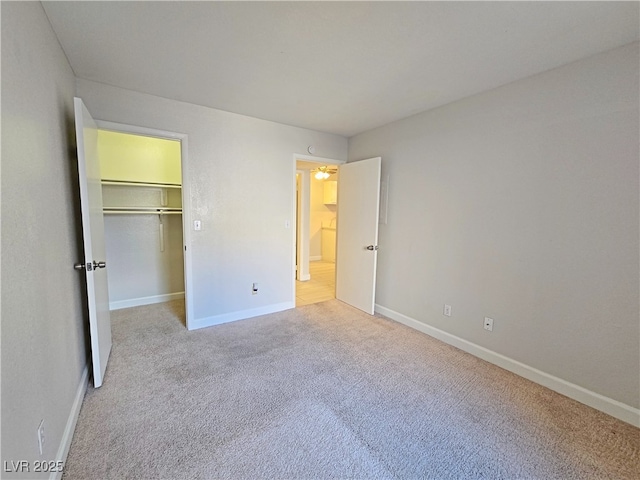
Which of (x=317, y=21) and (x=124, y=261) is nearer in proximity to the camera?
(x=317, y=21)

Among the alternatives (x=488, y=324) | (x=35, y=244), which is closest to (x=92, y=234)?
(x=35, y=244)

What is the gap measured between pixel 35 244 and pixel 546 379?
3.42 metres

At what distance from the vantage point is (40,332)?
4.14ft

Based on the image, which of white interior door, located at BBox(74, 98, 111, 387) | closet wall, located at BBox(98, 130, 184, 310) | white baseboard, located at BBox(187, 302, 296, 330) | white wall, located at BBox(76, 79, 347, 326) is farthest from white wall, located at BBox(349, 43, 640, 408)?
closet wall, located at BBox(98, 130, 184, 310)

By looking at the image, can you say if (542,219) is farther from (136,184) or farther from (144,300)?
(144,300)

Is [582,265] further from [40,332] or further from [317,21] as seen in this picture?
[40,332]

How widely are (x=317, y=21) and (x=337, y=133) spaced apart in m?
2.23

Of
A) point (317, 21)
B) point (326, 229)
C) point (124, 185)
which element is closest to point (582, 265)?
point (317, 21)

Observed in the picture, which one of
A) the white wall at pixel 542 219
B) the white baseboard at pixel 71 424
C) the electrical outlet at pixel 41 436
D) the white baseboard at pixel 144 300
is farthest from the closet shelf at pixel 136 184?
the white wall at pixel 542 219

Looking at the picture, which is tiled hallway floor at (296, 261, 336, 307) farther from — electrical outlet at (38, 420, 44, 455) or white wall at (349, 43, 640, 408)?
electrical outlet at (38, 420, 44, 455)

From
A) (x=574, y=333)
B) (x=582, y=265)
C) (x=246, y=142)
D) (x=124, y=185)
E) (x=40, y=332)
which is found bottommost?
(x=574, y=333)

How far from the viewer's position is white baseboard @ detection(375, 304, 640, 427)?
1770 millimetres

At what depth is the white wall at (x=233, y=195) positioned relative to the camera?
2.67 metres

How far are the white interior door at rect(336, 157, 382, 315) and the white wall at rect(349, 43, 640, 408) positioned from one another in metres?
0.50
